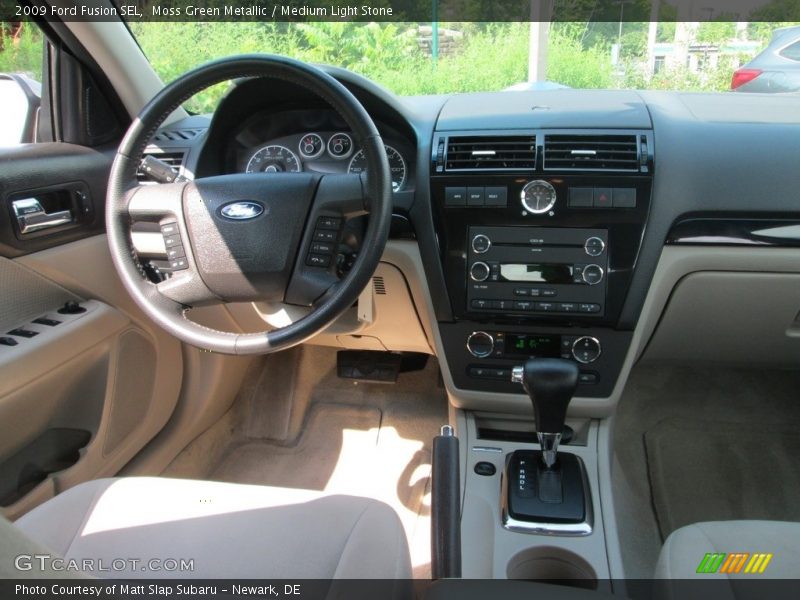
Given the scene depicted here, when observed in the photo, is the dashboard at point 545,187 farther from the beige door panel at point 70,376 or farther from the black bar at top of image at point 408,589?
the black bar at top of image at point 408,589

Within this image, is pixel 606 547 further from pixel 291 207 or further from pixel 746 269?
pixel 291 207

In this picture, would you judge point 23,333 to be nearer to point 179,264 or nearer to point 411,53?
point 179,264

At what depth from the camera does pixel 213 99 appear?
78.3 inches

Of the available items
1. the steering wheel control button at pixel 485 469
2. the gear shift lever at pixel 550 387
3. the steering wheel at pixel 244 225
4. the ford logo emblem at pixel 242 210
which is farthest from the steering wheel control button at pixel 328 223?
the steering wheel control button at pixel 485 469

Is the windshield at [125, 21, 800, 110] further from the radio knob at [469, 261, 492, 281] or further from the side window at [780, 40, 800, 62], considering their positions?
the radio knob at [469, 261, 492, 281]

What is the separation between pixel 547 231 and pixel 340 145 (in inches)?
24.7

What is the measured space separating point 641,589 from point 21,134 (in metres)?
2.19

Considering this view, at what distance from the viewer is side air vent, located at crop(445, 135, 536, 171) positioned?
5.36 ft

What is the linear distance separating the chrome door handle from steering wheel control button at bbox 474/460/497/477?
1.32m

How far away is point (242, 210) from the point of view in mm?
1380

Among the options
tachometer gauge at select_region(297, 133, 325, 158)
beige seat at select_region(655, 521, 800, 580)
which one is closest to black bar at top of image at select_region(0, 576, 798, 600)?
beige seat at select_region(655, 521, 800, 580)

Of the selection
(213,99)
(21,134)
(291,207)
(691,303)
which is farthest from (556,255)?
(21,134)

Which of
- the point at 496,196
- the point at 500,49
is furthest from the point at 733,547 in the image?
the point at 500,49

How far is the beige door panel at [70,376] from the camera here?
1.56 metres
